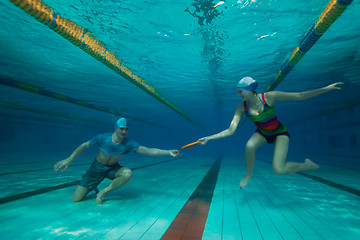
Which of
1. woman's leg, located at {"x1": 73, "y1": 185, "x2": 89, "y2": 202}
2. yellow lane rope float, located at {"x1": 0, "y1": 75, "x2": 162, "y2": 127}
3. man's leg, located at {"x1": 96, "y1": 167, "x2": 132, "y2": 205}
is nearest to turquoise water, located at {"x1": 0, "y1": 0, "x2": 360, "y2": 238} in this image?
yellow lane rope float, located at {"x1": 0, "y1": 75, "x2": 162, "y2": 127}

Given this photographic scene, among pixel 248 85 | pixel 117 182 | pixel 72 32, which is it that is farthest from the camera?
pixel 72 32

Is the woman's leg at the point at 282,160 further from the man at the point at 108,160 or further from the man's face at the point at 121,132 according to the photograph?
the man's face at the point at 121,132

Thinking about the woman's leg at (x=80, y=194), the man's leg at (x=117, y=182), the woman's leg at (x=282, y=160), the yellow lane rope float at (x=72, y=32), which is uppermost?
the yellow lane rope float at (x=72, y=32)

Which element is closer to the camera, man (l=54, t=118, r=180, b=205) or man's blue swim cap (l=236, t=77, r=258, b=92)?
man's blue swim cap (l=236, t=77, r=258, b=92)

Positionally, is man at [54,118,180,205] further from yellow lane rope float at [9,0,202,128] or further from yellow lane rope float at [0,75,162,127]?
yellow lane rope float at [0,75,162,127]

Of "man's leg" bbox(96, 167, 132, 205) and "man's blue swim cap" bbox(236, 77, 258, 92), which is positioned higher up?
"man's blue swim cap" bbox(236, 77, 258, 92)

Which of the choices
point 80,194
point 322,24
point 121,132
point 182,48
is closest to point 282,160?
point 121,132

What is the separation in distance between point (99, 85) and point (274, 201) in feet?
31.0

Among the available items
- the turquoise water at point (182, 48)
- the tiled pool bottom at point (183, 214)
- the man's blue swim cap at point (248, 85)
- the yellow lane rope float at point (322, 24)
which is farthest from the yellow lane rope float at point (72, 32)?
the yellow lane rope float at point (322, 24)

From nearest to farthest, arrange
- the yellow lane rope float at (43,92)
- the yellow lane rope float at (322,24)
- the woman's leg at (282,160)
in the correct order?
the woman's leg at (282,160), the yellow lane rope float at (322,24), the yellow lane rope float at (43,92)

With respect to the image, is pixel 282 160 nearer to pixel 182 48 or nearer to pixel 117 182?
pixel 117 182

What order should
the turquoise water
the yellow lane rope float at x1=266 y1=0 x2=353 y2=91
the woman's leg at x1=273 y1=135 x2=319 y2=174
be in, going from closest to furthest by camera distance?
the woman's leg at x1=273 y1=135 x2=319 y2=174, the yellow lane rope float at x1=266 y1=0 x2=353 y2=91, the turquoise water

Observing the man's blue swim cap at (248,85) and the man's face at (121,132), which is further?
the man's face at (121,132)

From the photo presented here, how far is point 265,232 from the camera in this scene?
2.84 m
